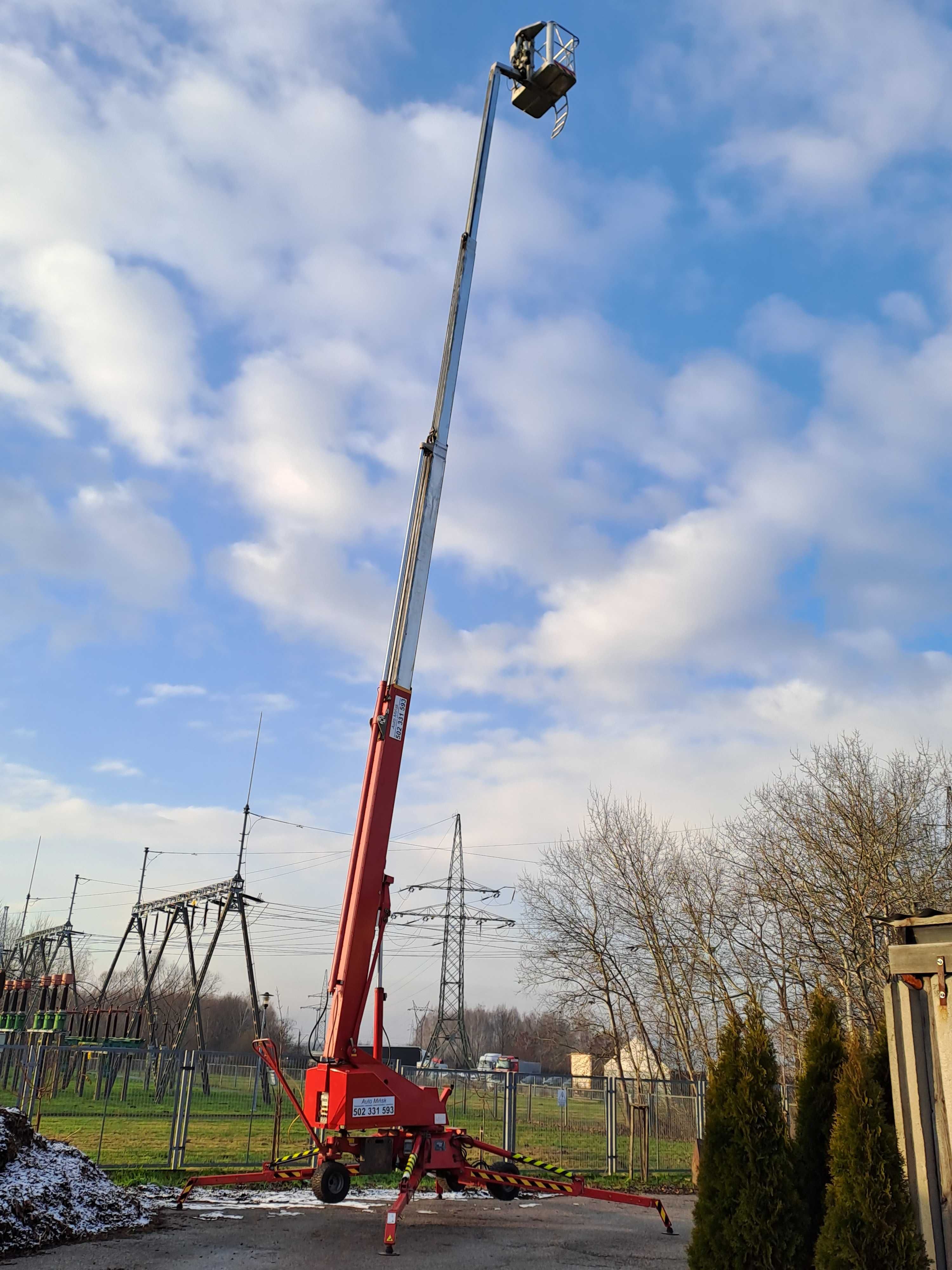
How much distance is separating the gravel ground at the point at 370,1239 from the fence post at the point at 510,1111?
430 centimetres

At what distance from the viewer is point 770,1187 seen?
297 inches

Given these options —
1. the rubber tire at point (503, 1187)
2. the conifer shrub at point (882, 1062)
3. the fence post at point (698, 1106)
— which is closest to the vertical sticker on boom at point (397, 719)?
the rubber tire at point (503, 1187)

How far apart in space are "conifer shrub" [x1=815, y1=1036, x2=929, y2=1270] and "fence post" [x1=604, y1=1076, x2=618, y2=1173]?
1593cm

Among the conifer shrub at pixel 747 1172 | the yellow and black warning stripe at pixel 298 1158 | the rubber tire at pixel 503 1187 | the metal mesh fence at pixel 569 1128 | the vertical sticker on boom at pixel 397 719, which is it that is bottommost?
the metal mesh fence at pixel 569 1128

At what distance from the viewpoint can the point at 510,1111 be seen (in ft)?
62.4

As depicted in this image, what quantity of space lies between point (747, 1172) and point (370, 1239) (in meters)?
5.30

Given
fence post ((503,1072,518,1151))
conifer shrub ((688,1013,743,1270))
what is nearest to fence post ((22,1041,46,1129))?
fence post ((503,1072,518,1151))

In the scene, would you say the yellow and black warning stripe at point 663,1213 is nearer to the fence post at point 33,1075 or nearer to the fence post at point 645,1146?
the fence post at point 645,1146

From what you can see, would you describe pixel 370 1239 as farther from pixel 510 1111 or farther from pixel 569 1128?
pixel 569 1128

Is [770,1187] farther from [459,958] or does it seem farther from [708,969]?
[459,958]

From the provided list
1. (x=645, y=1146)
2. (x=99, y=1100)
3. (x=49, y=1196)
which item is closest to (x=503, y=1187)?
(x=49, y=1196)

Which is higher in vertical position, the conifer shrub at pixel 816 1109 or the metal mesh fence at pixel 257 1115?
the conifer shrub at pixel 816 1109

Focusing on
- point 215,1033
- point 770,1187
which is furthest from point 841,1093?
point 215,1033

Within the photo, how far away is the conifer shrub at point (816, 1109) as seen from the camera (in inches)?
316
